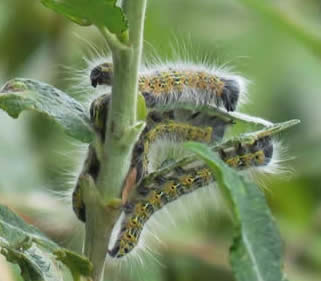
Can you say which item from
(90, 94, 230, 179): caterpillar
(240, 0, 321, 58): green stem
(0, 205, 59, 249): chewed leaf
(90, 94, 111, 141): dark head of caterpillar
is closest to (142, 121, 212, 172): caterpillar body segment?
(90, 94, 230, 179): caterpillar

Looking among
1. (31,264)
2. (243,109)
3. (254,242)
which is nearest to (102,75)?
(31,264)

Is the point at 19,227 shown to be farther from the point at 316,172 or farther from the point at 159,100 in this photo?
the point at 316,172

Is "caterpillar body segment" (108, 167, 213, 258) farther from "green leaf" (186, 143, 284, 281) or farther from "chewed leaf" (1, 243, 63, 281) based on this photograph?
"green leaf" (186, 143, 284, 281)

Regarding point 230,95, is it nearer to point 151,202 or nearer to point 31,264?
point 151,202

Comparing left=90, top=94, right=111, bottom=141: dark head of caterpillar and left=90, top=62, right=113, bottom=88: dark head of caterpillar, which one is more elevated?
left=90, top=62, right=113, bottom=88: dark head of caterpillar

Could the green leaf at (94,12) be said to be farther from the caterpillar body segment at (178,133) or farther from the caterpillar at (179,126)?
the caterpillar body segment at (178,133)

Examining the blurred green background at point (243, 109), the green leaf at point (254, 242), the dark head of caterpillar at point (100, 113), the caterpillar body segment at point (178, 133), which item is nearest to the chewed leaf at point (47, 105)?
the dark head of caterpillar at point (100, 113)
